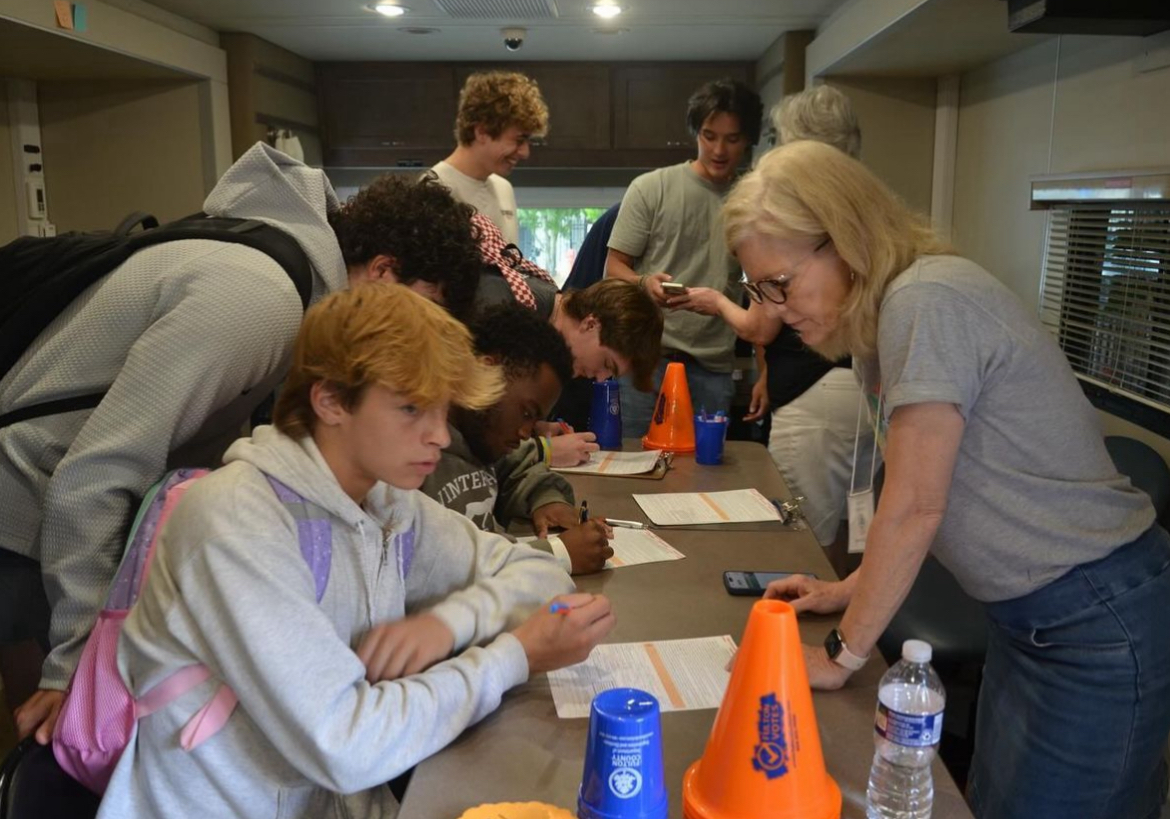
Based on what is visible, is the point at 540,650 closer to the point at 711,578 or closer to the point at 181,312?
the point at 711,578

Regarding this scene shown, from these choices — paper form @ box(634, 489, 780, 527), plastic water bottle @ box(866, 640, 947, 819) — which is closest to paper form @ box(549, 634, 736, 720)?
plastic water bottle @ box(866, 640, 947, 819)

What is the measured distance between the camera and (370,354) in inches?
44.4

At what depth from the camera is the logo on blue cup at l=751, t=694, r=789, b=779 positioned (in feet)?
3.08

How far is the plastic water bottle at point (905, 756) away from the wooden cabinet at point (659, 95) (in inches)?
174

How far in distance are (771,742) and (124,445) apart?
863mm

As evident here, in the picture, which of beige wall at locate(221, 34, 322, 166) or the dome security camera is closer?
the dome security camera

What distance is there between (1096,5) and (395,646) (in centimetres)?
209

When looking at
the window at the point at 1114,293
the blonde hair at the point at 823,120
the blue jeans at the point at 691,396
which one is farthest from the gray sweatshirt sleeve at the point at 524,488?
the window at the point at 1114,293

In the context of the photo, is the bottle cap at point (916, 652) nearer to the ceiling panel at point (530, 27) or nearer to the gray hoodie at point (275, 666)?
the gray hoodie at point (275, 666)

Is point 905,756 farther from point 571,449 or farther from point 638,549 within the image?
point 571,449

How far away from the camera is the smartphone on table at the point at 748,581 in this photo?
5.15 feet

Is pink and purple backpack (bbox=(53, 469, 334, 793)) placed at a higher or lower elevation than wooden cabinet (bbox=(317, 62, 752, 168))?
lower

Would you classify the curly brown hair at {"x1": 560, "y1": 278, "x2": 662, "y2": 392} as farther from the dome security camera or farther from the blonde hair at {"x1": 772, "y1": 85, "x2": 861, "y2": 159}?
the dome security camera

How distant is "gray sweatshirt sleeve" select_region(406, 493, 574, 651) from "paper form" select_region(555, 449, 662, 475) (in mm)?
905
